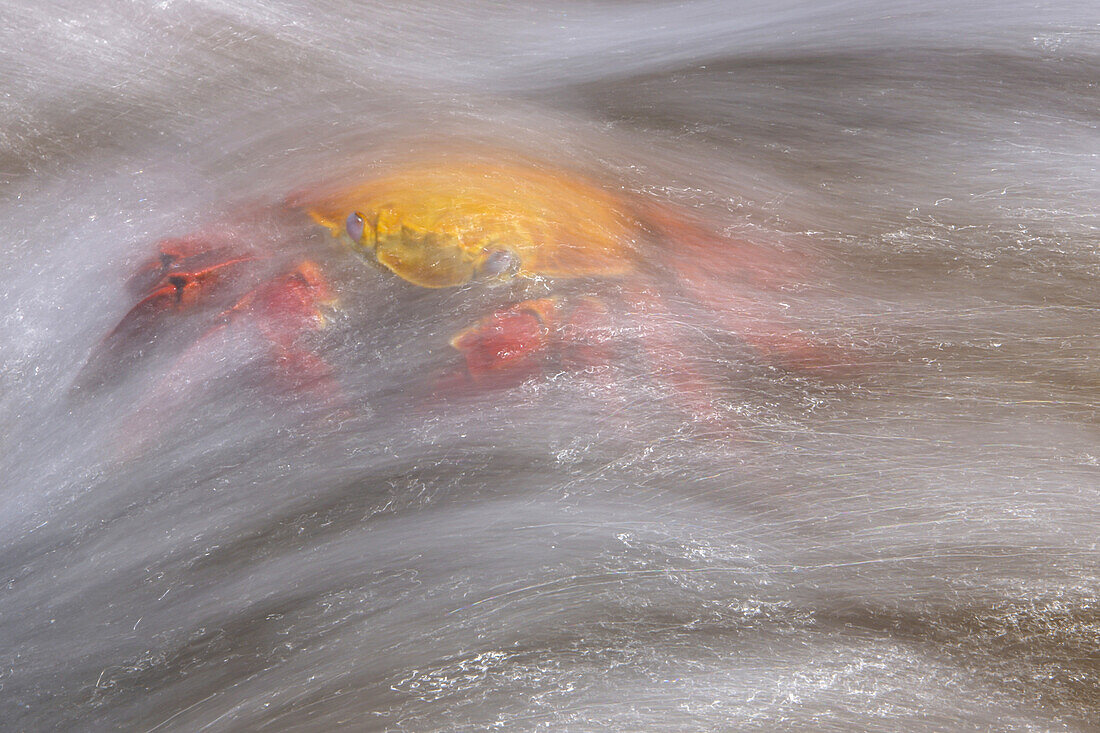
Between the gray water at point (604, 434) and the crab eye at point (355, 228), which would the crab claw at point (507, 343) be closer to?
the gray water at point (604, 434)

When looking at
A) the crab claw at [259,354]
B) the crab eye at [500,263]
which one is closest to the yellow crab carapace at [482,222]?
the crab eye at [500,263]

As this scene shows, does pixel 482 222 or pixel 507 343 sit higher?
pixel 482 222

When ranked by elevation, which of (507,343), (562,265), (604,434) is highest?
(562,265)

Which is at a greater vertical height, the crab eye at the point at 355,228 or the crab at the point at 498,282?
the crab eye at the point at 355,228

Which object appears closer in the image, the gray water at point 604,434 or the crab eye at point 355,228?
the gray water at point 604,434

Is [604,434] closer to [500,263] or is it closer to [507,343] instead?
[507,343]

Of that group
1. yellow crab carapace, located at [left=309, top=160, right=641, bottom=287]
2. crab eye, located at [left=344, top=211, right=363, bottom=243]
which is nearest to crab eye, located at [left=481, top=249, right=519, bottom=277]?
yellow crab carapace, located at [left=309, top=160, right=641, bottom=287]

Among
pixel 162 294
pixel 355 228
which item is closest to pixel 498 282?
pixel 355 228

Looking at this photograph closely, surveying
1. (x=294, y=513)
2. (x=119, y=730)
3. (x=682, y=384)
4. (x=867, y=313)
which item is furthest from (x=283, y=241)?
(x=867, y=313)
